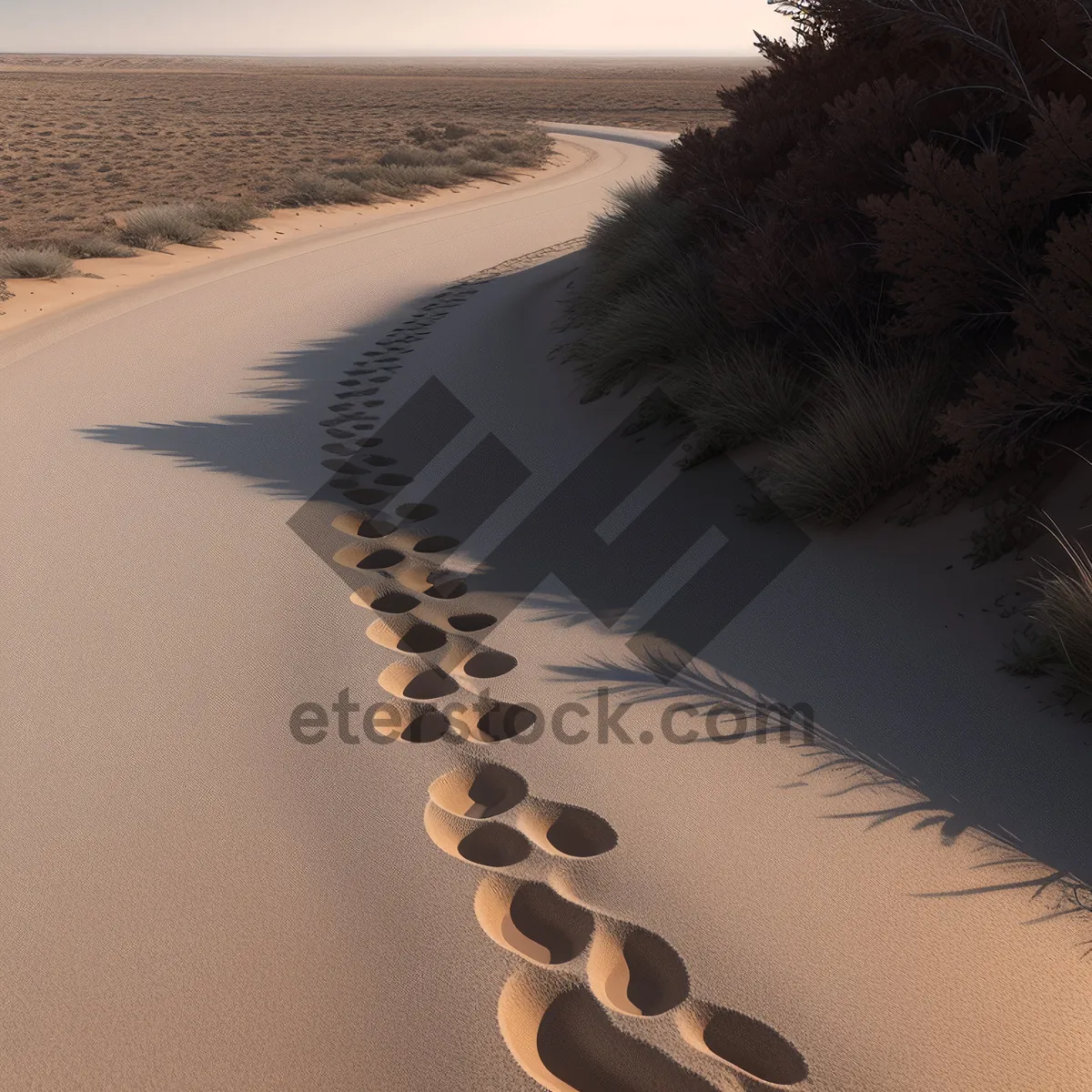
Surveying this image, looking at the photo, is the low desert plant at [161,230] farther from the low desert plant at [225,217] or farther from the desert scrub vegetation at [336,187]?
the low desert plant at [225,217]

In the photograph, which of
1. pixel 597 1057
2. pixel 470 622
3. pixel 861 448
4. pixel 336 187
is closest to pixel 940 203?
pixel 861 448

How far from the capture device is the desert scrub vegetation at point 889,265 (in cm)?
407

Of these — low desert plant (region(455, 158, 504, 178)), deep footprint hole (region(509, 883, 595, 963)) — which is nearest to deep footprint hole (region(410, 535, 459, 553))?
deep footprint hole (region(509, 883, 595, 963))

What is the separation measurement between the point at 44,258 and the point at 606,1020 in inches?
487

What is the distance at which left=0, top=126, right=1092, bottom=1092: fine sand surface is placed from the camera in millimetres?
2207

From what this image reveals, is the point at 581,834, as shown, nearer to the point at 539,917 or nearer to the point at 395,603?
the point at 539,917

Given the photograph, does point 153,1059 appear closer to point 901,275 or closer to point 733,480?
point 733,480

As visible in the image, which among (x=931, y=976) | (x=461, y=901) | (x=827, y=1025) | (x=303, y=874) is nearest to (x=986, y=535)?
(x=931, y=976)

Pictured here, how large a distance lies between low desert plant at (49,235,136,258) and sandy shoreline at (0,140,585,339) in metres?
0.11

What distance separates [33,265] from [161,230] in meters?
3.39

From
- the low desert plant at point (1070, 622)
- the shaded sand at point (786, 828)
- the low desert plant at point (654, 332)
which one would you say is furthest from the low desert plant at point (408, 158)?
Result: the low desert plant at point (1070, 622)

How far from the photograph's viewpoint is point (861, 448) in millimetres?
4508

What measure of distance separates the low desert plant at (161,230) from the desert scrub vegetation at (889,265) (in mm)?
9714

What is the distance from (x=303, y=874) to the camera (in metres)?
2.71
